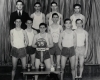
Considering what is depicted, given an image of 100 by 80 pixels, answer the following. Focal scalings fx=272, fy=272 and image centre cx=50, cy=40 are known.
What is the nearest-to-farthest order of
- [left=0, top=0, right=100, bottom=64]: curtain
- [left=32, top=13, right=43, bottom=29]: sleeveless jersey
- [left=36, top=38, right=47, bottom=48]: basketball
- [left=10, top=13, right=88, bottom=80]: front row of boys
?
[left=36, top=38, right=47, bottom=48]: basketball
[left=10, top=13, right=88, bottom=80]: front row of boys
[left=32, top=13, right=43, bottom=29]: sleeveless jersey
[left=0, top=0, right=100, bottom=64]: curtain

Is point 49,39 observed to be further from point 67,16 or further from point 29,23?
point 67,16

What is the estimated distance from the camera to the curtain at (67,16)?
7.54 meters

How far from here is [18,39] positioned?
6.18 metres

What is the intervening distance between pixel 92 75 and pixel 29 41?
2.03m

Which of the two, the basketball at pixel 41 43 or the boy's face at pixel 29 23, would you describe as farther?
the boy's face at pixel 29 23

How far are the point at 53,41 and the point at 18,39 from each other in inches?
33.9

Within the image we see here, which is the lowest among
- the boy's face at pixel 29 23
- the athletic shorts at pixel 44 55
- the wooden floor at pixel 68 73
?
the wooden floor at pixel 68 73

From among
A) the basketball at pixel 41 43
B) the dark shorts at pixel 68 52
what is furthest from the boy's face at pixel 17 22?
the dark shorts at pixel 68 52

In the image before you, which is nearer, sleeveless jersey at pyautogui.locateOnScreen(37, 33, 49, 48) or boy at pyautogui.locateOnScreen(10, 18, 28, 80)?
sleeveless jersey at pyautogui.locateOnScreen(37, 33, 49, 48)

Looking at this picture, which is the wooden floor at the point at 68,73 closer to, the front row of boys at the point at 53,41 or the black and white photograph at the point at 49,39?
the black and white photograph at the point at 49,39

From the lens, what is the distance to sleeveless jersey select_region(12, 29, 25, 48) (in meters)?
6.17

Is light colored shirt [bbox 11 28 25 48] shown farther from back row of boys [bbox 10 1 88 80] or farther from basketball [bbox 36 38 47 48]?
basketball [bbox 36 38 47 48]

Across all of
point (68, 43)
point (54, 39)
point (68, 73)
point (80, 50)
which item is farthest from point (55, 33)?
point (68, 73)

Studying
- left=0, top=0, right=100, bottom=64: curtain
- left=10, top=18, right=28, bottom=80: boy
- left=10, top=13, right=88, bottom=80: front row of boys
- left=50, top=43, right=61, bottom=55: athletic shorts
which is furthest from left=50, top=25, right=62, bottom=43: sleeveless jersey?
left=0, top=0, right=100, bottom=64: curtain
